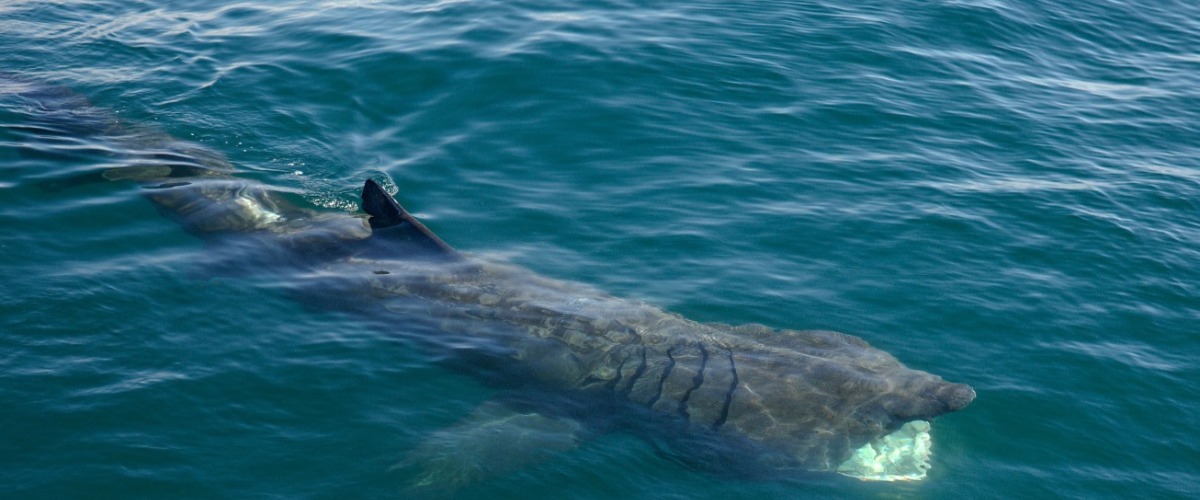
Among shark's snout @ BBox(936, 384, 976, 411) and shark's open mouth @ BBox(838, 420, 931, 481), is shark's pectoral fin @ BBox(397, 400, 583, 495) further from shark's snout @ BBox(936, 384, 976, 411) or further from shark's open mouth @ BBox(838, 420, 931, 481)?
shark's snout @ BBox(936, 384, 976, 411)

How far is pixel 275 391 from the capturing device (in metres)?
10.4

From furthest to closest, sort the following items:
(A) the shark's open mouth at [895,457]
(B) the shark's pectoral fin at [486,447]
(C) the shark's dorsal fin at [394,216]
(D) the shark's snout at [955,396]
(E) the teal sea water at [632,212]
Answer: (C) the shark's dorsal fin at [394,216], (D) the shark's snout at [955,396], (E) the teal sea water at [632,212], (A) the shark's open mouth at [895,457], (B) the shark's pectoral fin at [486,447]

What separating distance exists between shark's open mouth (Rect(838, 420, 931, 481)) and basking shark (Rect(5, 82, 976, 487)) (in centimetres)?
1

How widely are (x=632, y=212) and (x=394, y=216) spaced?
3.45m

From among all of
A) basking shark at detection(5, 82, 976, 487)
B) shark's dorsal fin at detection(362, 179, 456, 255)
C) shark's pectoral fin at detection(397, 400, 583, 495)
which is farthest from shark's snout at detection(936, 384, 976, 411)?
shark's dorsal fin at detection(362, 179, 456, 255)

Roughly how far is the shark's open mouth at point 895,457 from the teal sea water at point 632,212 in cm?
17

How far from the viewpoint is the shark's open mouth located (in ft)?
31.8

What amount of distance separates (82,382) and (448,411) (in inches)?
140

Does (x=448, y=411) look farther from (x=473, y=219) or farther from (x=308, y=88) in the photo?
(x=308, y=88)

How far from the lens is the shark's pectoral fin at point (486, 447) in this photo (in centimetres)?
940

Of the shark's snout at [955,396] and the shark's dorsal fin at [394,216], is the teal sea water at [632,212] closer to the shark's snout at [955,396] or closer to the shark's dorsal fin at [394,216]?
the shark's snout at [955,396]

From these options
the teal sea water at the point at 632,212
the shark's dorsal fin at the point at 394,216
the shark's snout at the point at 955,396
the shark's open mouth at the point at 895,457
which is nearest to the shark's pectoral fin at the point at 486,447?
the teal sea water at the point at 632,212

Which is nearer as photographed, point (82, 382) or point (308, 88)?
point (82, 382)

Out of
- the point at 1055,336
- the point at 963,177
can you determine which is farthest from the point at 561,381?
the point at 963,177
